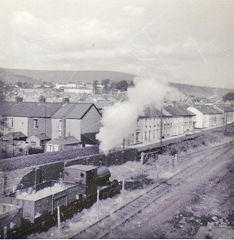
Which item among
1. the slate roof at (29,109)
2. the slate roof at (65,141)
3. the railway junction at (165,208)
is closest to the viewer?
the railway junction at (165,208)

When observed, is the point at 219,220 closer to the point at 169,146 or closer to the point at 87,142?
the point at 169,146

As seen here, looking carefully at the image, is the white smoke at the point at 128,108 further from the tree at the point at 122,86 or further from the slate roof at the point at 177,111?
the tree at the point at 122,86

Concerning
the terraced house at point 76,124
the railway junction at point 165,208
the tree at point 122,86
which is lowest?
the railway junction at point 165,208

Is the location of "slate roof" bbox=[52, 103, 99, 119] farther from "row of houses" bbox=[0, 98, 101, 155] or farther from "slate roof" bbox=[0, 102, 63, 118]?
"slate roof" bbox=[0, 102, 63, 118]

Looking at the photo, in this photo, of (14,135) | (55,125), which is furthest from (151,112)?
(14,135)

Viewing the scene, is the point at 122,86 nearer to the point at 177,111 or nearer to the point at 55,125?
the point at 177,111

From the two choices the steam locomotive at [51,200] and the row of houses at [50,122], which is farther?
the row of houses at [50,122]

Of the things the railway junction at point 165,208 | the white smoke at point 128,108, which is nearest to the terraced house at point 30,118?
the white smoke at point 128,108
